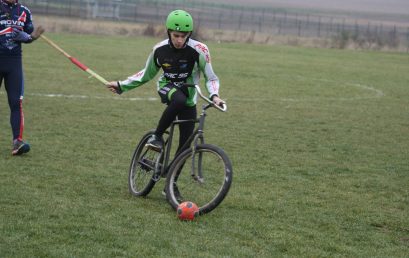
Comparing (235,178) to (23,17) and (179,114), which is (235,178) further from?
(23,17)

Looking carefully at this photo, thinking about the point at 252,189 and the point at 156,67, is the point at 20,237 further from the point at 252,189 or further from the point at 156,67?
the point at 252,189

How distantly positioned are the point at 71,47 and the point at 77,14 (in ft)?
114

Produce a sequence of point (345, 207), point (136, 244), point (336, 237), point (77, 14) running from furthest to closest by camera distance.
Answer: point (77, 14)
point (345, 207)
point (336, 237)
point (136, 244)

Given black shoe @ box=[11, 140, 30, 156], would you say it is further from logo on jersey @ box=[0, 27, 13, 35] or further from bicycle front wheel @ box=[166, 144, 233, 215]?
bicycle front wheel @ box=[166, 144, 233, 215]

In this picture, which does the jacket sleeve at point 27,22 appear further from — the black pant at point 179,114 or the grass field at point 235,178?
the black pant at point 179,114

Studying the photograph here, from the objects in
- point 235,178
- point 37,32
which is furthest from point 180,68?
point 37,32

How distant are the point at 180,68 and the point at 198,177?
1185 millimetres

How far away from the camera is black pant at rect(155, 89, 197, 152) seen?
8.26 metres

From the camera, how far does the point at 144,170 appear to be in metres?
9.05

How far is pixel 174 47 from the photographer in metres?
8.24

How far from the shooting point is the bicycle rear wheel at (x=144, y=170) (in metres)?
8.73

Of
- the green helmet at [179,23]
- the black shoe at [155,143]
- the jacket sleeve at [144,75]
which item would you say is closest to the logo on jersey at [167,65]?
the jacket sleeve at [144,75]

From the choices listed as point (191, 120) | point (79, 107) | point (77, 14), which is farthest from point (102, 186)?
point (77, 14)

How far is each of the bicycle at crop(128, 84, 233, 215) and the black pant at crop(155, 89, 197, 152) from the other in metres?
0.08
